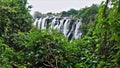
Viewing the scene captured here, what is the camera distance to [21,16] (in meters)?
8.36

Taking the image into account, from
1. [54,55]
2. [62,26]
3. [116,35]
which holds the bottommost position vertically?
[62,26]

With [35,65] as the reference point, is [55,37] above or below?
above

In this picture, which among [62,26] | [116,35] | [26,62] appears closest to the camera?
[116,35]

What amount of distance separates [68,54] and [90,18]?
72.3 ft

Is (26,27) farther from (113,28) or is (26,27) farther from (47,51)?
(113,28)

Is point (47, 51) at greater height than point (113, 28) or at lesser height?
lesser

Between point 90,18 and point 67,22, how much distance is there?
355cm

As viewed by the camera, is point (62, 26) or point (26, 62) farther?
point (62, 26)

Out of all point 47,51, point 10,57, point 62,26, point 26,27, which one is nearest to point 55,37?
point 47,51

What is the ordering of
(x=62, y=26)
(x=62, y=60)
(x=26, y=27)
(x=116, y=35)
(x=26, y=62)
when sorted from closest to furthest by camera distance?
(x=116, y=35)
(x=62, y=60)
(x=26, y=62)
(x=26, y=27)
(x=62, y=26)

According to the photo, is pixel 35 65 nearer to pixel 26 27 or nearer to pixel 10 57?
pixel 10 57

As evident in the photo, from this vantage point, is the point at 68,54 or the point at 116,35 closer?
the point at 116,35

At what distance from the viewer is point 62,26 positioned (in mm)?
23031

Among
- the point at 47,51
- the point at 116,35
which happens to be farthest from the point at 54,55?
the point at 116,35
